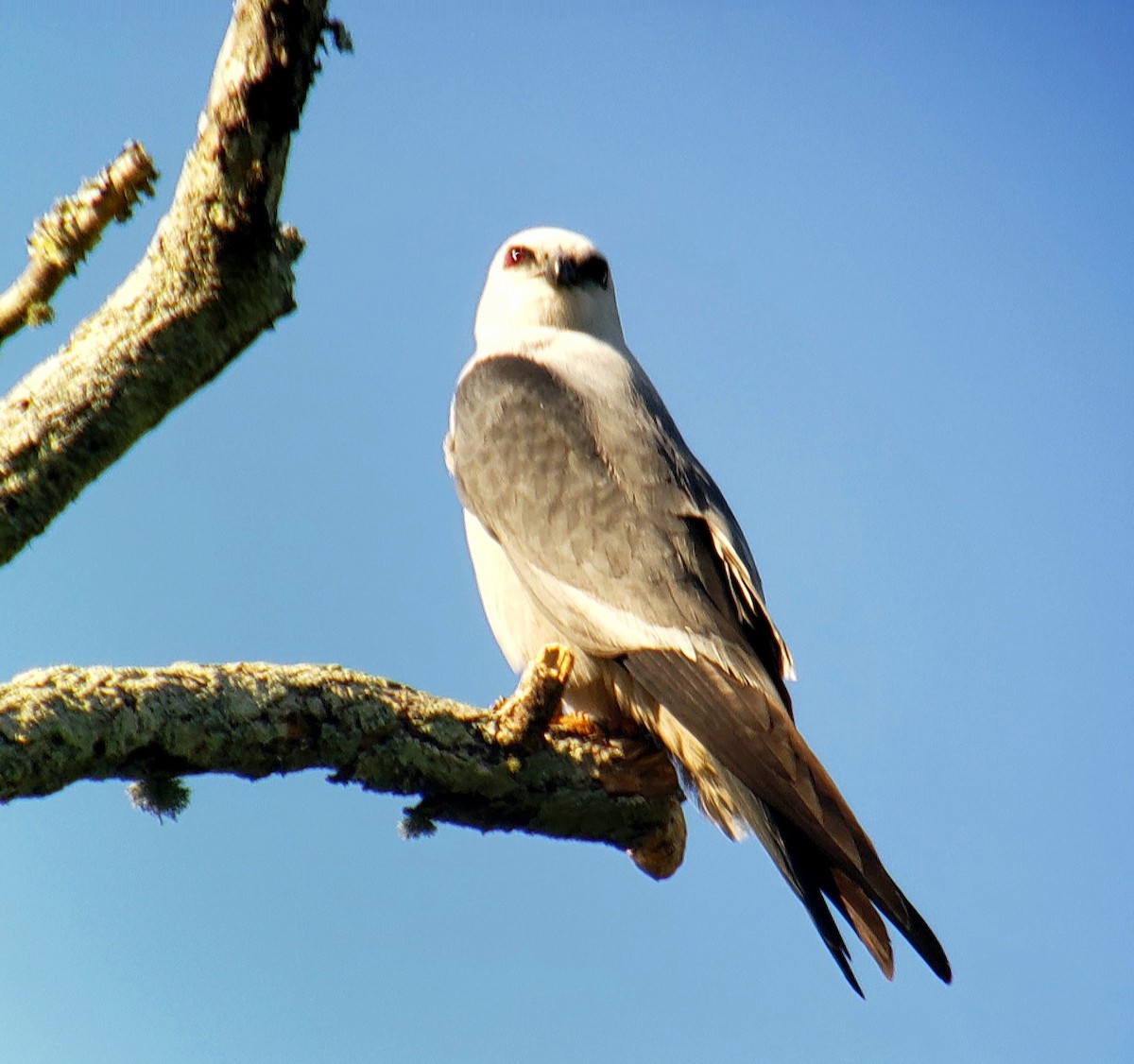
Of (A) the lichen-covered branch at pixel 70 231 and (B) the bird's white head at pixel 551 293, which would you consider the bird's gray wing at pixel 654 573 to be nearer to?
(B) the bird's white head at pixel 551 293

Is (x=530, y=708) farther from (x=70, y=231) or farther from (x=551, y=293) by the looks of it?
(x=551, y=293)

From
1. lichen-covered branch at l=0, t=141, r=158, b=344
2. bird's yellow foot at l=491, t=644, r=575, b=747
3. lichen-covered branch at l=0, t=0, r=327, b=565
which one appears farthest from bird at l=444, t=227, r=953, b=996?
lichen-covered branch at l=0, t=141, r=158, b=344

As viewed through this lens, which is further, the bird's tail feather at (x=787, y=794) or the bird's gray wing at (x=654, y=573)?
the bird's gray wing at (x=654, y=573)

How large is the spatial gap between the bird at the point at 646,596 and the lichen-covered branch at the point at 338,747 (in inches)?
10.1

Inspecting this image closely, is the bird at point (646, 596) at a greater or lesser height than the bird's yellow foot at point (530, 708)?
greater

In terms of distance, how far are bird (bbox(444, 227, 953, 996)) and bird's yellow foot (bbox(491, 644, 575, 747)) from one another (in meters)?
0.36

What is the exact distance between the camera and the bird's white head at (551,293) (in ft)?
17.5

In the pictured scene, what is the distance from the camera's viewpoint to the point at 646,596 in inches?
152

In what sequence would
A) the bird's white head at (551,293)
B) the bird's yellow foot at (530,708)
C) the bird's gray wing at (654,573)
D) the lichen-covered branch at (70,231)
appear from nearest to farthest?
the lichen-covered branch at (70,231) → the bird's gray wing at (654,573) → the bird's yellow foot at (530,708) → the bird's white head at (551,293)

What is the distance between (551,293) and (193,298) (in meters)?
3.09

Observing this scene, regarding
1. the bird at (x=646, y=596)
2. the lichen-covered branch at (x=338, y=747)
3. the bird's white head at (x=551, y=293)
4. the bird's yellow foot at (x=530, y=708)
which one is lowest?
the lichen-covered branch at (x=338, y=747)

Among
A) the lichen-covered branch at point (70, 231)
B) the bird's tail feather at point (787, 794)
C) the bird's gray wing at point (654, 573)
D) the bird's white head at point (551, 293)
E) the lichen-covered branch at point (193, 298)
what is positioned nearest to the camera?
the lichen-covered branch at point (193, 298)

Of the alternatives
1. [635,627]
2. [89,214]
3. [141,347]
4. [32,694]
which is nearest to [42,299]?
[89,214]

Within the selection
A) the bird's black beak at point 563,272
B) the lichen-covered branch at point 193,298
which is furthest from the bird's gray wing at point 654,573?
the lichen-covered branch at point 193,298
